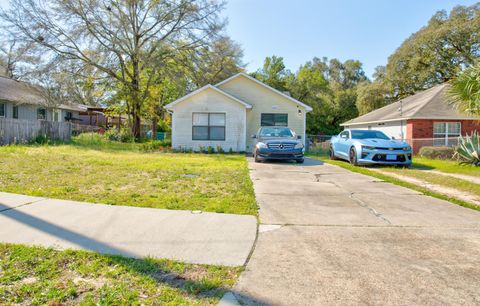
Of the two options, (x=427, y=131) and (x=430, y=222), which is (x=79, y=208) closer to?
(x=430, y=222)

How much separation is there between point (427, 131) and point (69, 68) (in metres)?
25.1

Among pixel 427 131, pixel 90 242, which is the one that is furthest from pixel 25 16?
pixel 427 131

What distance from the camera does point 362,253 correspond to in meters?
3.39

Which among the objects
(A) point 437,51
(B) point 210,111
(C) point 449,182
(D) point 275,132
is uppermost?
(A) point 437,51

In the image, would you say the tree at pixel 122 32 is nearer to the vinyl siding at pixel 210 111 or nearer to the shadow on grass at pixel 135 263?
the vinyl siding at pixel 210 111

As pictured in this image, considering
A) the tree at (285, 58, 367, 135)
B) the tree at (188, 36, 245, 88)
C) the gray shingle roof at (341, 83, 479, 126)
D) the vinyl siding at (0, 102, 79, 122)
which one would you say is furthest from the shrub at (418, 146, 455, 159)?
the vinyl siding at (0, 102, 79, 122)

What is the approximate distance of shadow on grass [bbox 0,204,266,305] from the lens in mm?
2611

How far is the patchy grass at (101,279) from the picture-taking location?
2.46m

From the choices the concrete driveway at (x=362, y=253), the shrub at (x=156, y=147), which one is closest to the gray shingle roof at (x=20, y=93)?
the shrub at (x=156, y=147)

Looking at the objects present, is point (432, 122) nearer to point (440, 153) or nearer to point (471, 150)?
point (440, 153)

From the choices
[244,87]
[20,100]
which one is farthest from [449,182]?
[20,100]

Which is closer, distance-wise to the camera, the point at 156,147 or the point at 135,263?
the point at 135,263

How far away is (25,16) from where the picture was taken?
2155 centimetres

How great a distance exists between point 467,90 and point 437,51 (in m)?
28.8
